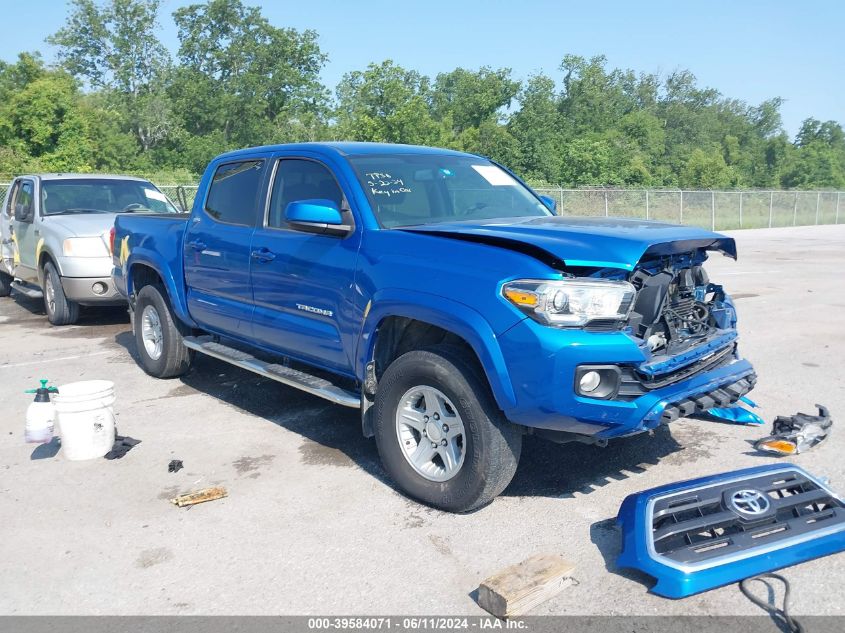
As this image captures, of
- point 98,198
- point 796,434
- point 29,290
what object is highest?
point 98,198

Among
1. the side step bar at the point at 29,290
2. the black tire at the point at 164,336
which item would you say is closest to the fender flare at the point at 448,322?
the black tire at the point at 164,336

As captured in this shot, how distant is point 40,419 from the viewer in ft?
16.5

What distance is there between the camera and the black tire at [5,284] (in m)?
12.8

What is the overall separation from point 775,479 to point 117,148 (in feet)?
150

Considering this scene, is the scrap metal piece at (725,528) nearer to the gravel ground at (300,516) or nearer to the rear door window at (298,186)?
the gravel ground at (300,516)

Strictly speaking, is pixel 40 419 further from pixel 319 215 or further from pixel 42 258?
pixel 42 258

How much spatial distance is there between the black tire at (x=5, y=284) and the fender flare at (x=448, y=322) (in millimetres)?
10621

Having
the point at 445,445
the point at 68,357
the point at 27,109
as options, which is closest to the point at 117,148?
the point at 27,109

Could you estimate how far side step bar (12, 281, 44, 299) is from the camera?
10289 millimetres

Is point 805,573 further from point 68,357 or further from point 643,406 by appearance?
point 68,357

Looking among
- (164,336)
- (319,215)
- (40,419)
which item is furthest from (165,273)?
(319,215)

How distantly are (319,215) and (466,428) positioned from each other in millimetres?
1572

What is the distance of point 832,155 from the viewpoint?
72562 millimetres

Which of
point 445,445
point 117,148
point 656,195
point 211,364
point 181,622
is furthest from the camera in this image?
point 117,148
